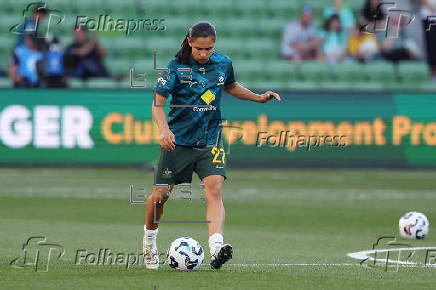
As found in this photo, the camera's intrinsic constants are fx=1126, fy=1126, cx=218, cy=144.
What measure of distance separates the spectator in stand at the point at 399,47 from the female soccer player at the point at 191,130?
17.1 meters

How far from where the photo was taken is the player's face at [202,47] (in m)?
9.38

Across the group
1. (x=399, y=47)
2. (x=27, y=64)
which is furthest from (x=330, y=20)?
(x=27, y=64)

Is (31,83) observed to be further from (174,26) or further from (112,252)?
(112,252)

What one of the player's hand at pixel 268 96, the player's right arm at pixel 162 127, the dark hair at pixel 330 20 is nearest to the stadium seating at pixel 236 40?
the dark hair at pixel 330 20

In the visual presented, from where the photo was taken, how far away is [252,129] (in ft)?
75.1

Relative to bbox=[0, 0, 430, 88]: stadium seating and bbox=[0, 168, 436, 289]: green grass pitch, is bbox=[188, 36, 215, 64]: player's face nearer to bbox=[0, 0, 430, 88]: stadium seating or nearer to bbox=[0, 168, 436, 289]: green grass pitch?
bbox=[0, 168, 436, 289]: green grass pitch

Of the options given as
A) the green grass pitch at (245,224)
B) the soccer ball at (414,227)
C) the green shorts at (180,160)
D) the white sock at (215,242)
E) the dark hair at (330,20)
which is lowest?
the green grass pitch at (245,224)

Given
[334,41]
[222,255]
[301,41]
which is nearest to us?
[222,255]

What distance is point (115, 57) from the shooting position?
26297 mm

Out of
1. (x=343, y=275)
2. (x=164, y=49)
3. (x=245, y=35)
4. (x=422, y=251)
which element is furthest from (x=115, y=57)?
(x=343, y=275)

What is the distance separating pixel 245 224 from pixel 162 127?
532 cm

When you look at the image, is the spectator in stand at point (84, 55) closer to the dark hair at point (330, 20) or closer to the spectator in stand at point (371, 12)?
the dark hair at point (330, 20)

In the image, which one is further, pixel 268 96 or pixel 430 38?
pixel 430 38

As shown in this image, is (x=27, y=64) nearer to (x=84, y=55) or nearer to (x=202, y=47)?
(x=84, y=55)
